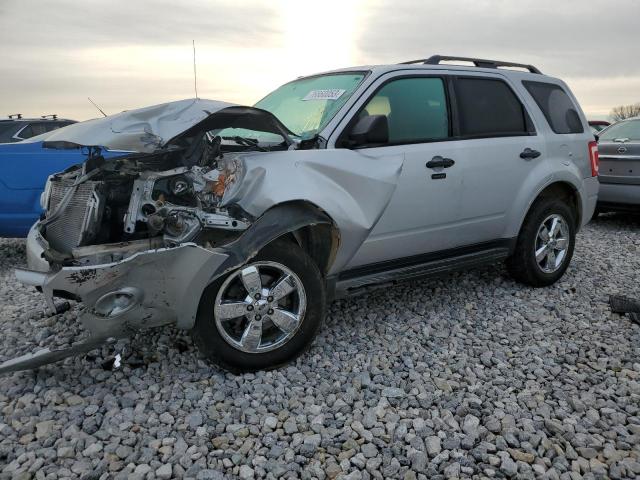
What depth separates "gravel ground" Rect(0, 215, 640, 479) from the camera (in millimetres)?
2658

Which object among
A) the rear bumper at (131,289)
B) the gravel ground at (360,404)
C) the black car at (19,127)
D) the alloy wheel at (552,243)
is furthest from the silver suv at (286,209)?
the black car at (19,127)

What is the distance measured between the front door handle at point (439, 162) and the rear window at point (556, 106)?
1.46m

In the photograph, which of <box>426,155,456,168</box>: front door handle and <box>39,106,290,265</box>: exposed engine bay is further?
<box>426,155,456,168</box>: front door handle

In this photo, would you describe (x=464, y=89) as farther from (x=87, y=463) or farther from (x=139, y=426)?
(x=87, y=463)

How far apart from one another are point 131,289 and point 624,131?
7974 mm

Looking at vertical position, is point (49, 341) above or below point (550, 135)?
below

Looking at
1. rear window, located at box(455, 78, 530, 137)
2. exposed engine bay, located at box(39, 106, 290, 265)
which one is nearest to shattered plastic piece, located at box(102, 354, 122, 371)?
exposed engine bay, located at box(39, 106, 290, 265)

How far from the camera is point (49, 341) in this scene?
402 centimetres

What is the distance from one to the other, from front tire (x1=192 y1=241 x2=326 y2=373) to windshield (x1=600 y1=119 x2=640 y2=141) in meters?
6.70

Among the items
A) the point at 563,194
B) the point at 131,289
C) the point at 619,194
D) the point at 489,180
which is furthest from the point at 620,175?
the point at 131,289

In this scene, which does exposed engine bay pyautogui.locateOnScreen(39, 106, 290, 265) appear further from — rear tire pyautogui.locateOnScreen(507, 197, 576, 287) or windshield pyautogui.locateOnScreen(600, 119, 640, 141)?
windshield pyautogui.locateOnScreen(600, 119, 640, 141)

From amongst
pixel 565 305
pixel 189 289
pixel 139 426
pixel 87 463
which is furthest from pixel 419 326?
pixel 87 463

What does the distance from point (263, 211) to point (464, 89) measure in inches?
87.2

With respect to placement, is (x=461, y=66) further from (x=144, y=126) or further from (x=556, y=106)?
(x=144, y=126)
